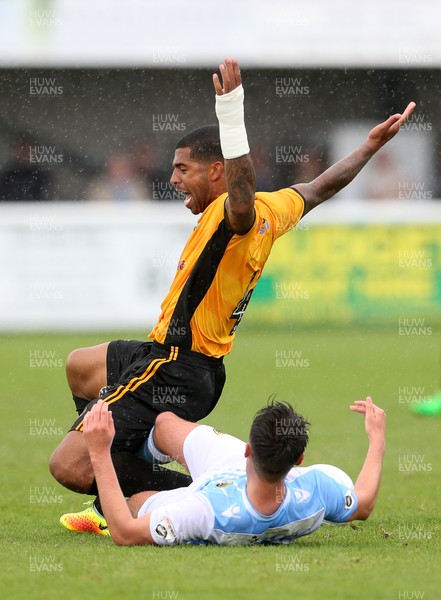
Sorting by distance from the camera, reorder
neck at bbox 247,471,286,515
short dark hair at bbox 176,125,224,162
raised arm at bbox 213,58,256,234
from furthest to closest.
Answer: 1. short dark hair at bbox 176,125,224,162
2. raised arm at bbox 213,58,256,234
3. neck at bbox 247,471,286,515

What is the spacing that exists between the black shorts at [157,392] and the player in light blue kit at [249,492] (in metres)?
0.49

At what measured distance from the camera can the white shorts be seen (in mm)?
5809

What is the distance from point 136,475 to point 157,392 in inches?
21.1

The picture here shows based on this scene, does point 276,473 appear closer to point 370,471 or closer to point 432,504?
point 370,471

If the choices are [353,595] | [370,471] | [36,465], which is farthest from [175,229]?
[353,595]

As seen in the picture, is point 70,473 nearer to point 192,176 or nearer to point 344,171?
point 192,176

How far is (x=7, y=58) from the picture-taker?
805 inches

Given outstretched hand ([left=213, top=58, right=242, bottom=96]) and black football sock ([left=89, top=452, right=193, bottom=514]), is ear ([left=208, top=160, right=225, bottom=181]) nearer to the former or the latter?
outstretched hand ([left=213, top=58, right=242, bottom=96])

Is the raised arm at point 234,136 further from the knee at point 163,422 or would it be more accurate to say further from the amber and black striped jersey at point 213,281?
the knee at point 163,422

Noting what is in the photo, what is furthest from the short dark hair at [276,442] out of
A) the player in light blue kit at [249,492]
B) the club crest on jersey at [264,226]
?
the club crest on jersey at [264,226]

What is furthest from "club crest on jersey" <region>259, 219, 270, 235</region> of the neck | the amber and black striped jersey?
the neck

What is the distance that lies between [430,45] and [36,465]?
14.2 meters

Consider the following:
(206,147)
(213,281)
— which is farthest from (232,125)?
(213,281)

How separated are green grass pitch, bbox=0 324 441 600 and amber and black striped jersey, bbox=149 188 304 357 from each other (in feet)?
3.78
